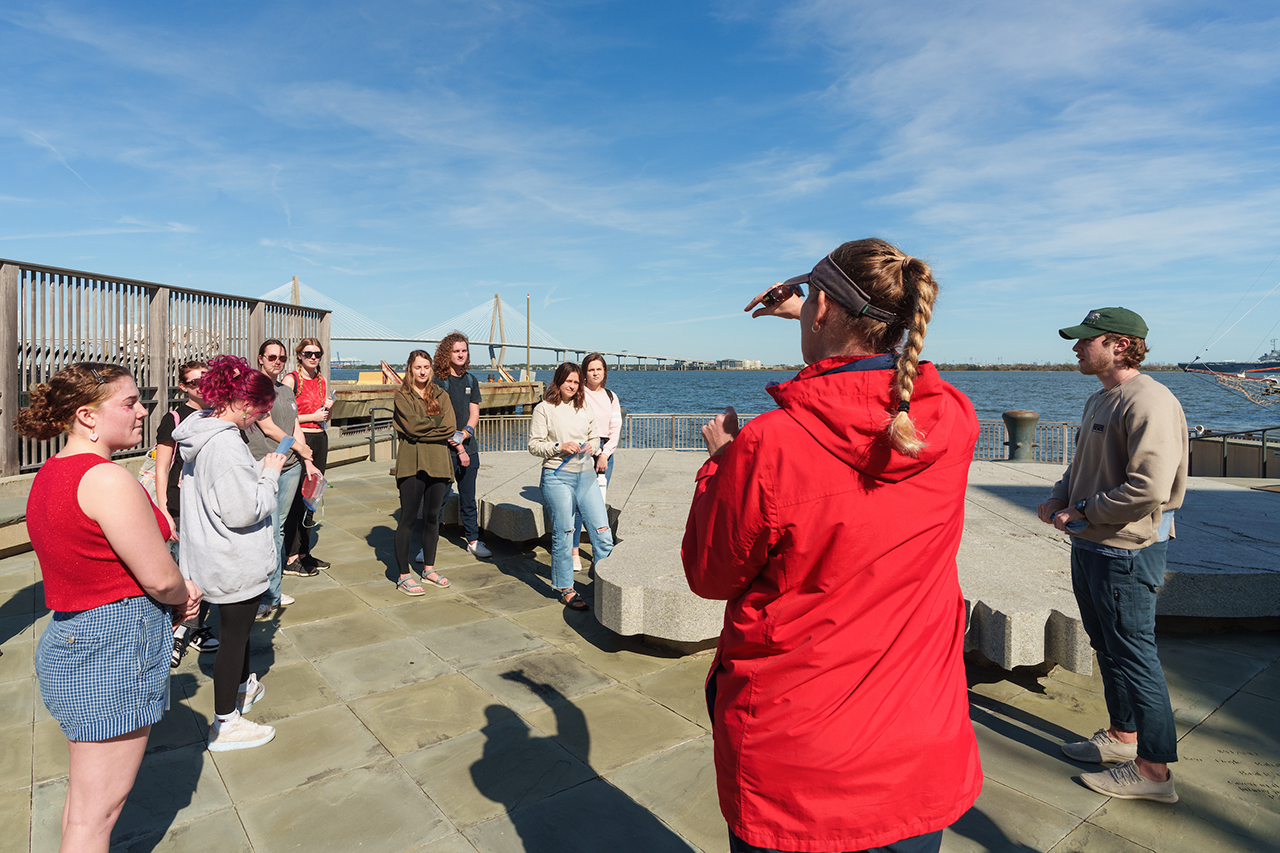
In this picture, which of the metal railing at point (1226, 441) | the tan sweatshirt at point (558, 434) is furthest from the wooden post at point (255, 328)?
the metal railing at point (1226, 441)

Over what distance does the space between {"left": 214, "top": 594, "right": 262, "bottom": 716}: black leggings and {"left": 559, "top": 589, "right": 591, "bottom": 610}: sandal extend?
2.27m

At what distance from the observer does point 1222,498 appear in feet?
22.5

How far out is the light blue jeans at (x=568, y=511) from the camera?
16.4ft

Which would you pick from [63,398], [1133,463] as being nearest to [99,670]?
[63,398]

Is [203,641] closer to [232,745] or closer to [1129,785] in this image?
[232,745]

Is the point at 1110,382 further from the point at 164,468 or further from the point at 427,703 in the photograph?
the point at 164,468

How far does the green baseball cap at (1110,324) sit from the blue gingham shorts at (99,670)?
141 inches

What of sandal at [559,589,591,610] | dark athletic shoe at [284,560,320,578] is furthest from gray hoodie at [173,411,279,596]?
dark athletic shoe at [284,560,320,578]

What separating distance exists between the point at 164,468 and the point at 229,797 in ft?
6.79

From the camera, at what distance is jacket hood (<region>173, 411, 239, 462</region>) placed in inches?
115

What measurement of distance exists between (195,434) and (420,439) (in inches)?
94.2

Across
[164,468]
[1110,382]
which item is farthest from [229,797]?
[1110,382]

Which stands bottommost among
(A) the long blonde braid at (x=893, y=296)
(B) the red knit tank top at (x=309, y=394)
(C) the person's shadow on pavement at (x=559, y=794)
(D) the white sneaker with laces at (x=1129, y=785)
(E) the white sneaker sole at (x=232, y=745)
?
(E) the white sneaker sole at (x=232, y=745)

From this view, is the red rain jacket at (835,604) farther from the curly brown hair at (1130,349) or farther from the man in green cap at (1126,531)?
the curly brown hair at (1130,349)
